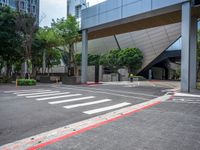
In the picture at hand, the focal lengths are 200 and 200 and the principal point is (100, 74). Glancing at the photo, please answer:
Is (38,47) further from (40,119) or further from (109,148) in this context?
(109,148)

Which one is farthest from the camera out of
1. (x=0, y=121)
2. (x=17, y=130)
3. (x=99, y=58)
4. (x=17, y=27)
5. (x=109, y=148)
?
(x=99, y=58)

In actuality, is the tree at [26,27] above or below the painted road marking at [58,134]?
above

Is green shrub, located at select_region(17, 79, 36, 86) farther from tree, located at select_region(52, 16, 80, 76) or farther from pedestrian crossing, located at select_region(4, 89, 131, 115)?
pedestrian crossing, located at select_region(4, 89, 131, 115)

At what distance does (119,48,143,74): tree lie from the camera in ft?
153

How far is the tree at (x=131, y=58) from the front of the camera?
46.5 metres

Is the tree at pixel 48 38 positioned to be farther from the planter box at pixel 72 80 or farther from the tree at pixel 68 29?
the planter box at pixel 72 80

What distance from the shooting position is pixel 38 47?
33906 mm

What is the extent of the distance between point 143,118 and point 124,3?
17431 mm

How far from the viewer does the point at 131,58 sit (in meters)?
46.8

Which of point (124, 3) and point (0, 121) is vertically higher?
point (124, 3)

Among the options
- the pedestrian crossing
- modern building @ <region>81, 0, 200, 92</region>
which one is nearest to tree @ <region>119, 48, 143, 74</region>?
modern building @ <region>81, 0, 200, 92</region>

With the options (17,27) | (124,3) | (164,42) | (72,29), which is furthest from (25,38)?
(164,42)

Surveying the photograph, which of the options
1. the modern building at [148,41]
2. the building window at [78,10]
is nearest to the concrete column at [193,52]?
the modern building at [148,41]

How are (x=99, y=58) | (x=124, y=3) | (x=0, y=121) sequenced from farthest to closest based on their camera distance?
(x=99, y=58) < (x=124, y=3) < (x=0, y=121)
